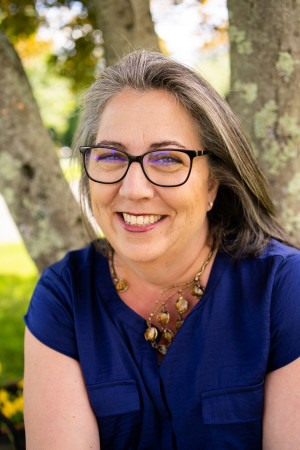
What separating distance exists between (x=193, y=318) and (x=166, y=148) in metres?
0.71

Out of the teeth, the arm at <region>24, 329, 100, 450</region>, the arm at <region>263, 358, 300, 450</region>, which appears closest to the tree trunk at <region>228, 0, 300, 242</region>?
Answer: the teeth

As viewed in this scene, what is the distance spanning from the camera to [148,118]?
1776 millimetres

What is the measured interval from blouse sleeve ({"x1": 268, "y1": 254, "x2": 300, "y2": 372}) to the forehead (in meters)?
0.67

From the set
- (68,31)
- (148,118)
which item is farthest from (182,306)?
(68,31)

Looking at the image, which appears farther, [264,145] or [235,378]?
[264,145]

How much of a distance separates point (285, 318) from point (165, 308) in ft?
1.79

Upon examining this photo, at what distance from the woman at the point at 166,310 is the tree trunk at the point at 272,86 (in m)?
0.41

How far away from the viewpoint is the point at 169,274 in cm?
204

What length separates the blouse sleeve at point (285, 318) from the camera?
5.50 ft

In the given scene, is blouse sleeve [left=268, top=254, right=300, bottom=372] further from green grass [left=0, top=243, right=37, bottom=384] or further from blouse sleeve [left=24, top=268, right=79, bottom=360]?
green grass [left=0, top=243, right=37, bottom=384]

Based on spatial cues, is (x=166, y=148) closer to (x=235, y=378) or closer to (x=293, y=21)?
(x=235, y=378)

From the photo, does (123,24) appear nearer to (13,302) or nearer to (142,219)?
(142,219)

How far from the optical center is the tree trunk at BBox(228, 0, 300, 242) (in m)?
2.27

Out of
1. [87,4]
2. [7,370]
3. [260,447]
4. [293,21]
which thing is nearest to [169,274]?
[260,447]
